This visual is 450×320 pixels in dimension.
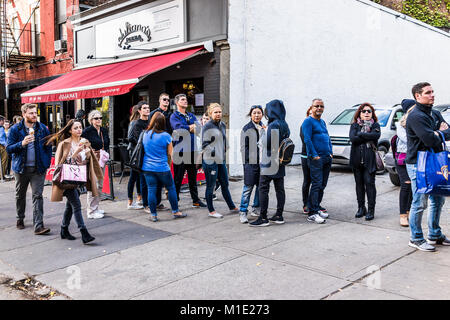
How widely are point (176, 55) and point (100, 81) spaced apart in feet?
7.33

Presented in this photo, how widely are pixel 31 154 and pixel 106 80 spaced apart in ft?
17.8

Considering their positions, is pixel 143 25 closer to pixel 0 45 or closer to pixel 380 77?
pixel 380 77

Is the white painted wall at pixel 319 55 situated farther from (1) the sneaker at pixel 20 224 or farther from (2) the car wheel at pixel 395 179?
(1) the sneaker at pixel 20 224

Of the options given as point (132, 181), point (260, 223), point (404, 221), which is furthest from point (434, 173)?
point (132, 181)

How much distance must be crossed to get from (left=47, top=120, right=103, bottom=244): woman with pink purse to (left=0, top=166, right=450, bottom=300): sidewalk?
0.36m

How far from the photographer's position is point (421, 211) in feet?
15.8

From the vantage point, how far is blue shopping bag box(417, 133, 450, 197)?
450cm

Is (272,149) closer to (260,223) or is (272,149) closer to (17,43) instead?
(260,223)

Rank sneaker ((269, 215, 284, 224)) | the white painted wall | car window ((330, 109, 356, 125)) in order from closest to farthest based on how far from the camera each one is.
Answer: sneaker ((269, 215, 284, 224)), the white painted wall, car window ((330, 109, 356, 125))

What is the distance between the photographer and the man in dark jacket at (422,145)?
4578mm

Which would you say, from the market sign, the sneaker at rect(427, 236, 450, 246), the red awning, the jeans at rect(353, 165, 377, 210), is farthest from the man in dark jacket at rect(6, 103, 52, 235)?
the market sign

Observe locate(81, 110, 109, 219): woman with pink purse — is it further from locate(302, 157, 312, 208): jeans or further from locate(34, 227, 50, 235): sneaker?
locate(302, 157, 312, 208): jeans

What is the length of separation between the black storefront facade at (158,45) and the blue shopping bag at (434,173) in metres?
6.05

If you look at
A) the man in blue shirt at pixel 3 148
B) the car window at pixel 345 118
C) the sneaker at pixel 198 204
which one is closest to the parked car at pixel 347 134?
the car window at pixel 345 118
